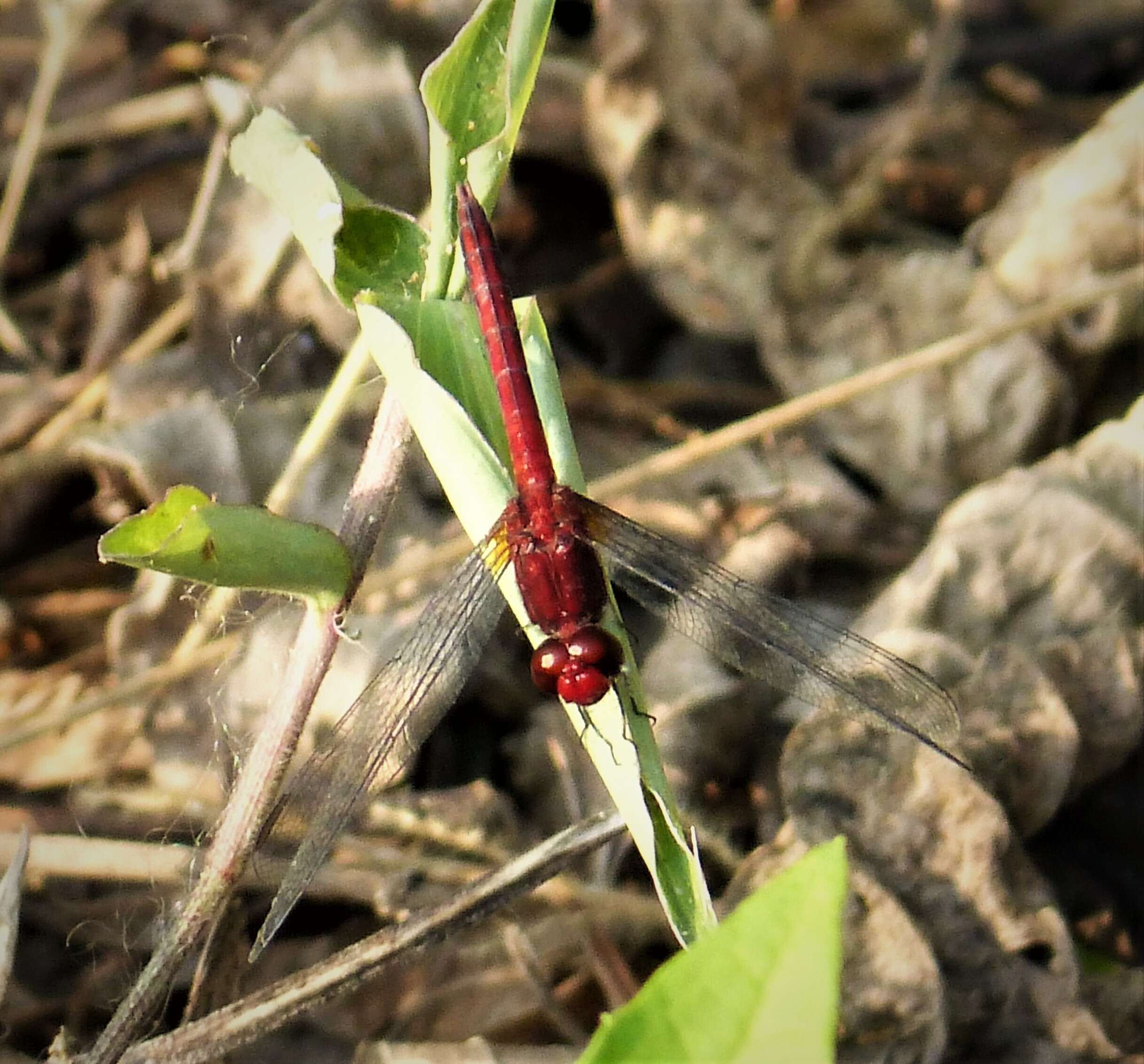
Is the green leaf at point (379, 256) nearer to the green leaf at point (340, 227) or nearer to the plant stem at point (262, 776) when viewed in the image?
the green leaf at point (340, 227)

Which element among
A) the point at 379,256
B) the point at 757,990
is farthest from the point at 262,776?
the point at 757,990

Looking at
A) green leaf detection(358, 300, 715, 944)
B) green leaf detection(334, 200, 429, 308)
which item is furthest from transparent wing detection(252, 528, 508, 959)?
green leaf detection(334, 200, 429, 308)

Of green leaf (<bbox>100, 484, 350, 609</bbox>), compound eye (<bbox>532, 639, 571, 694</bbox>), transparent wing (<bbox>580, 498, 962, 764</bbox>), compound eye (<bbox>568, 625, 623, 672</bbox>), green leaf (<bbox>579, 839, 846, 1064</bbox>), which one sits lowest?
transparent wing (<bbox>580, 498, 962, 764</bbox>)

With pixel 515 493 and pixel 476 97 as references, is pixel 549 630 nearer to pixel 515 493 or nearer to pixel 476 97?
pixel 515 493

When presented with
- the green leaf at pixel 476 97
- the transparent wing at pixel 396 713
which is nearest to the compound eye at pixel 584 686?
the transparent wing at pixel 396 713

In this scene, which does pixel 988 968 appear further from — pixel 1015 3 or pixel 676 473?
pixel 1015 3

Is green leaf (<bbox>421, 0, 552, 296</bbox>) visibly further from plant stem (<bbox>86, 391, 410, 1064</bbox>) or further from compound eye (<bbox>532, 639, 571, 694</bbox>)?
compound eye (<bbox>532, 639, 571, 694</bbox>)

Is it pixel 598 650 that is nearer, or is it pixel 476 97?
pixel 476 97
